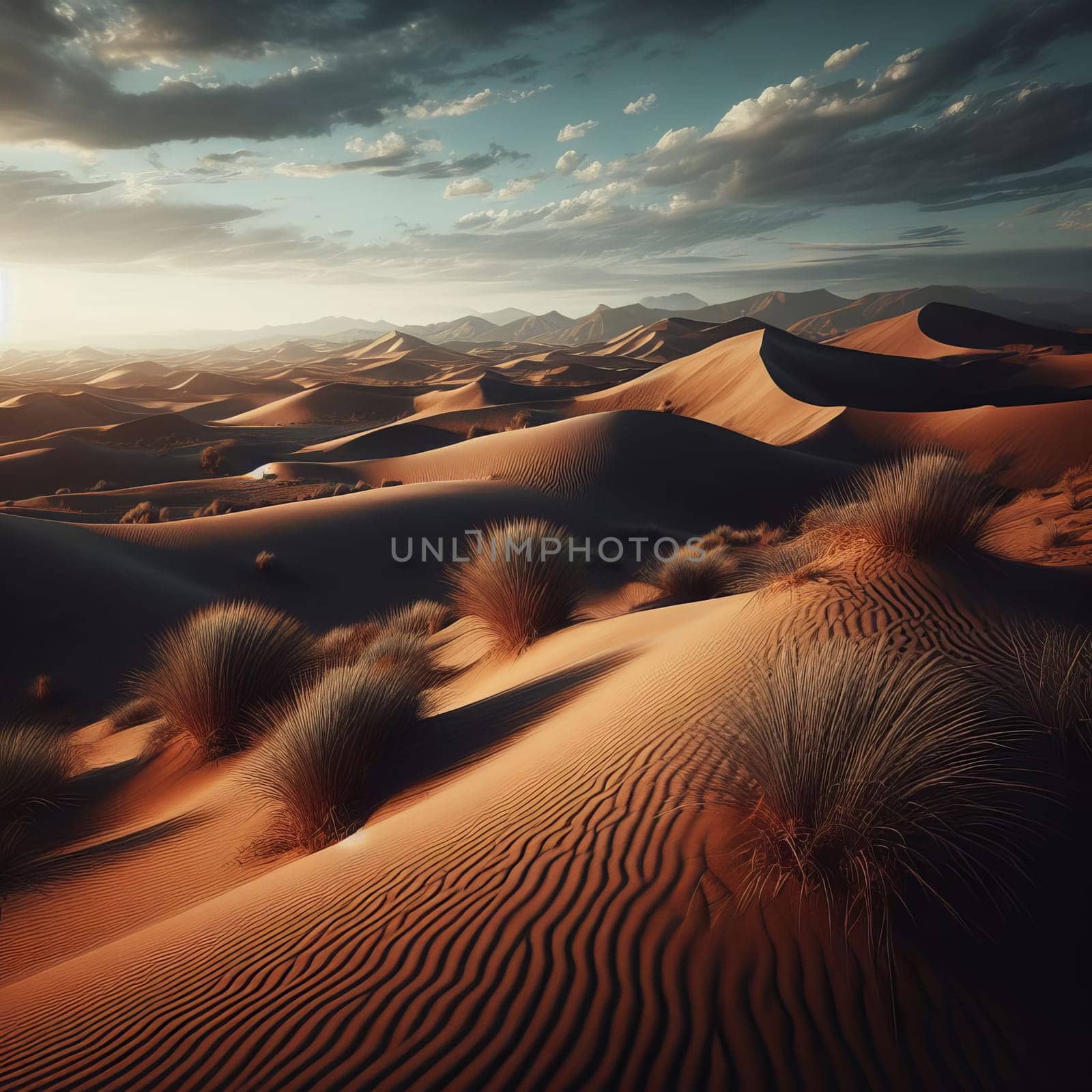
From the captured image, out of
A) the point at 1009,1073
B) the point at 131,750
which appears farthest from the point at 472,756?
the point at 131,750

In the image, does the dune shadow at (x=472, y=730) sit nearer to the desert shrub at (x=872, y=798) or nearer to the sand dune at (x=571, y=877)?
the sand dune at (x=571, y=877)

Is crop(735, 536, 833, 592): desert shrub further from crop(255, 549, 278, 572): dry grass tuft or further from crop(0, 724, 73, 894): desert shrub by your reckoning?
crop(255, 549, 278, 572): dry grass tuft

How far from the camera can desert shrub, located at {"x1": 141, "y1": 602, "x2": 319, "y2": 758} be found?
24.5ft

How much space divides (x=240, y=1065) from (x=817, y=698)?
264cm

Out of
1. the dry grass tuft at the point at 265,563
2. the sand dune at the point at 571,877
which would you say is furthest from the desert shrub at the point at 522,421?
the sand dune at the point at 571,877

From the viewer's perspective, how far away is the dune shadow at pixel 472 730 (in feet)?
17.8

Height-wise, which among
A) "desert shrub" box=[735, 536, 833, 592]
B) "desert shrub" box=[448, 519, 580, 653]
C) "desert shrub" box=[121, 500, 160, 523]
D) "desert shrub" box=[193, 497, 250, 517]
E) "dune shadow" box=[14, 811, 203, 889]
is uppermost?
"desert shrub" box=[735, 536, 833, 592]

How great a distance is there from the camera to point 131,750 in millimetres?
8766

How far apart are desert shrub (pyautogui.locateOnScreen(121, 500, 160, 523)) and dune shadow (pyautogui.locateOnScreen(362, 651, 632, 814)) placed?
68.5 ft

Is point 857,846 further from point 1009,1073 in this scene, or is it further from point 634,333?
point 634,333

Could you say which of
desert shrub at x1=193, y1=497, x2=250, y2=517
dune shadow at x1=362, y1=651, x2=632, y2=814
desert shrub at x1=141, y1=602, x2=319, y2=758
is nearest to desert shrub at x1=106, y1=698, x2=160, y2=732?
desert shrub at x1=141, y1=602, x2=319, y2=758

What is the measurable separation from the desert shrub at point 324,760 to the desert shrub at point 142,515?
21.0 meters

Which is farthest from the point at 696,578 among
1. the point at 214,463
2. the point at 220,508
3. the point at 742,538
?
the point at 214,463

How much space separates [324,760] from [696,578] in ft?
28.2
